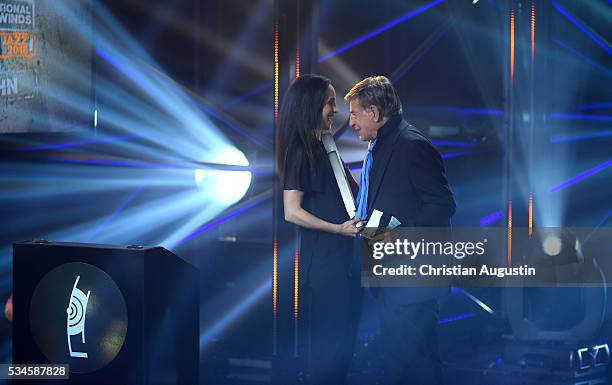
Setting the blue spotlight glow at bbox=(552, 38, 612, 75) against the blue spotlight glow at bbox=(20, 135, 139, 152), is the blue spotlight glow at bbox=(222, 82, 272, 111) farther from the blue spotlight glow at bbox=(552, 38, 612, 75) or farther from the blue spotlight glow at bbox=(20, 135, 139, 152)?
the blue spotlight glow at bbox=(552, 38, 612, 75)

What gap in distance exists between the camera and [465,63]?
484 cm

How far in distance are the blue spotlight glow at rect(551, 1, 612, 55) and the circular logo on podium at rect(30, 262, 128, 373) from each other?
3.03 m

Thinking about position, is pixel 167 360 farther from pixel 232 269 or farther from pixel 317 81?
pixel 232 269

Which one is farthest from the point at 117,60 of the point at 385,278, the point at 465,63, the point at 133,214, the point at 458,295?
the point at 385,278

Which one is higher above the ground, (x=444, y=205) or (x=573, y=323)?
(x=444, y=205)

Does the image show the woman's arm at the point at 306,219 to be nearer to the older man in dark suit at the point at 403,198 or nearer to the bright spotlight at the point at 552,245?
the older man in dark suit at the point at 403,198

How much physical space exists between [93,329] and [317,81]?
119 cm

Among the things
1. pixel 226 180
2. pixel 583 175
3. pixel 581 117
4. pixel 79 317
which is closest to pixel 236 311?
pixel 226 180

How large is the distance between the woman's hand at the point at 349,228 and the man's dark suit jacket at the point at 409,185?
0.22 ft

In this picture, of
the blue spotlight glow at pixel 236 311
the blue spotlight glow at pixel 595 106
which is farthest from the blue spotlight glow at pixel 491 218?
the blue spotlight glow at pixel 236 311

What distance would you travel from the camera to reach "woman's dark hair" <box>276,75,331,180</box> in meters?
3.32

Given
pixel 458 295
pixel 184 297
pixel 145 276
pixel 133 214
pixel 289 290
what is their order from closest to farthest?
pixel 145 276, pixel 184 297, pixel 289 290, pixel 458 295, pixel 133 214

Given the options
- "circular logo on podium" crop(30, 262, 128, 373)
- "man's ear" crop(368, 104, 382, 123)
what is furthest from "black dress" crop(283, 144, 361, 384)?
"circular logo on podium" crop(30, 262, 128, 373)

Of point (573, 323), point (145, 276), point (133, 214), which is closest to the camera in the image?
point (145, 276)
